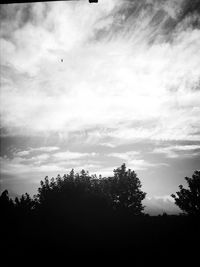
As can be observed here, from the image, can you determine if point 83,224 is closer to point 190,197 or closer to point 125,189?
point 190,197

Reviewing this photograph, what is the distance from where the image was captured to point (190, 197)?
1814 centimetres

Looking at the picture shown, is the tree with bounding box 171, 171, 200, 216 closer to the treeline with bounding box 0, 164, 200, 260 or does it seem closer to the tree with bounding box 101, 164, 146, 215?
the treeline with bounding box 0, 164, 200, 260

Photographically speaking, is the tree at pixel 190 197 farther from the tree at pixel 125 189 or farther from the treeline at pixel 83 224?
the tree at pixel 125 189

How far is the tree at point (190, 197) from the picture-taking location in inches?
698

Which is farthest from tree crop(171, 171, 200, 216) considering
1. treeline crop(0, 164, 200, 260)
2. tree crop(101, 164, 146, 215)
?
tree crop(101, 164, 146, 215)

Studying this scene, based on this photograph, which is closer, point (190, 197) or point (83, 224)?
point (83, 224)

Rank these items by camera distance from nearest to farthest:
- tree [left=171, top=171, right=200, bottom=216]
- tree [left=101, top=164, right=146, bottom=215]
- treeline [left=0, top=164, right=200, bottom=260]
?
treeline [left=0, top=164, right=200, bottom=260] → tree [left=171, top=171, right=200, bottom=216] → tree [left=101, top=164, right=146, bottom=215]

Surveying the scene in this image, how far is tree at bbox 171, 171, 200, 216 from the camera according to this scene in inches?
698

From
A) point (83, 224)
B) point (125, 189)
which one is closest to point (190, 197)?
point (83, 224)

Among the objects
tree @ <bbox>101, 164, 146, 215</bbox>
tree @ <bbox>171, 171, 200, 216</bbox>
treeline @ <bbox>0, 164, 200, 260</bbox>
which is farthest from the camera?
tree @ <bbox>101, 164, 146, 215</bbox>

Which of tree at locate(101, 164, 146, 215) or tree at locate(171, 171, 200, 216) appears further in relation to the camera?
tree at locate(101, 164, 146, 215)

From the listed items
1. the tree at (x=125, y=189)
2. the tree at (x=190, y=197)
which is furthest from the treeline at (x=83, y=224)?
the tree at (x=125, y=189)

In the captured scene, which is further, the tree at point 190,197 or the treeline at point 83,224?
the tree at point 190,197

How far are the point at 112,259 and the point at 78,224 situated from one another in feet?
13.3
